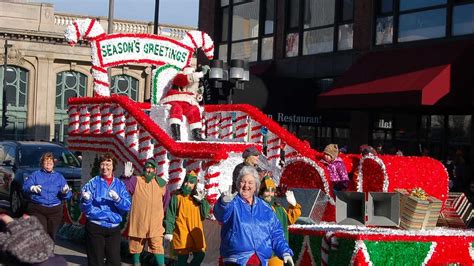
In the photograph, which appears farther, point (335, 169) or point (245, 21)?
point (245, 21)

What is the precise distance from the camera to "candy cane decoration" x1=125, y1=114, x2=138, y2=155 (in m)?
14.0

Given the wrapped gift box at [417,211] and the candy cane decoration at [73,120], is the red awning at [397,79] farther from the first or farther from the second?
the wrapped gift box at [417,211]

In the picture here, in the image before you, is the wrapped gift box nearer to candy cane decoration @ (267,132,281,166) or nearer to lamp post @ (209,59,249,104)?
candy cane decoration @ (267,132,281,166)

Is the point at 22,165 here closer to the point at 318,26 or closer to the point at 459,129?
the point at 459,129

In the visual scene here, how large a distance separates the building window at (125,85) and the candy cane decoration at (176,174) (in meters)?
39.6

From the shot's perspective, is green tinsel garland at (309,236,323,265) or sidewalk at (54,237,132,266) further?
sidewalk at (54,237,132,266)

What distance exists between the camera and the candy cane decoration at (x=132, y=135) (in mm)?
13969

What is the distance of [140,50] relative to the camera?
16078 mm

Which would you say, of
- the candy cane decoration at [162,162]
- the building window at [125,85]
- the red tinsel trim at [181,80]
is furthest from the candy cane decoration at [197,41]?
the building window at [125,85]

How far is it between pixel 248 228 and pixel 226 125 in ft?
29.4

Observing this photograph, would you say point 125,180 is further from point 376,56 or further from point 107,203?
point 376,56

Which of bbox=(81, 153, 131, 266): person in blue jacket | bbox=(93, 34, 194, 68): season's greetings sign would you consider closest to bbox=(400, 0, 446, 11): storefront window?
bbox=(93, 34, 194, 68): season's greetings sign

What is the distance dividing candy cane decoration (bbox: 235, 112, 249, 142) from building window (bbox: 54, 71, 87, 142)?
36.8 metres

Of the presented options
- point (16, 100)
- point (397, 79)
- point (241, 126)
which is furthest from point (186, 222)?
point (16, 100)
